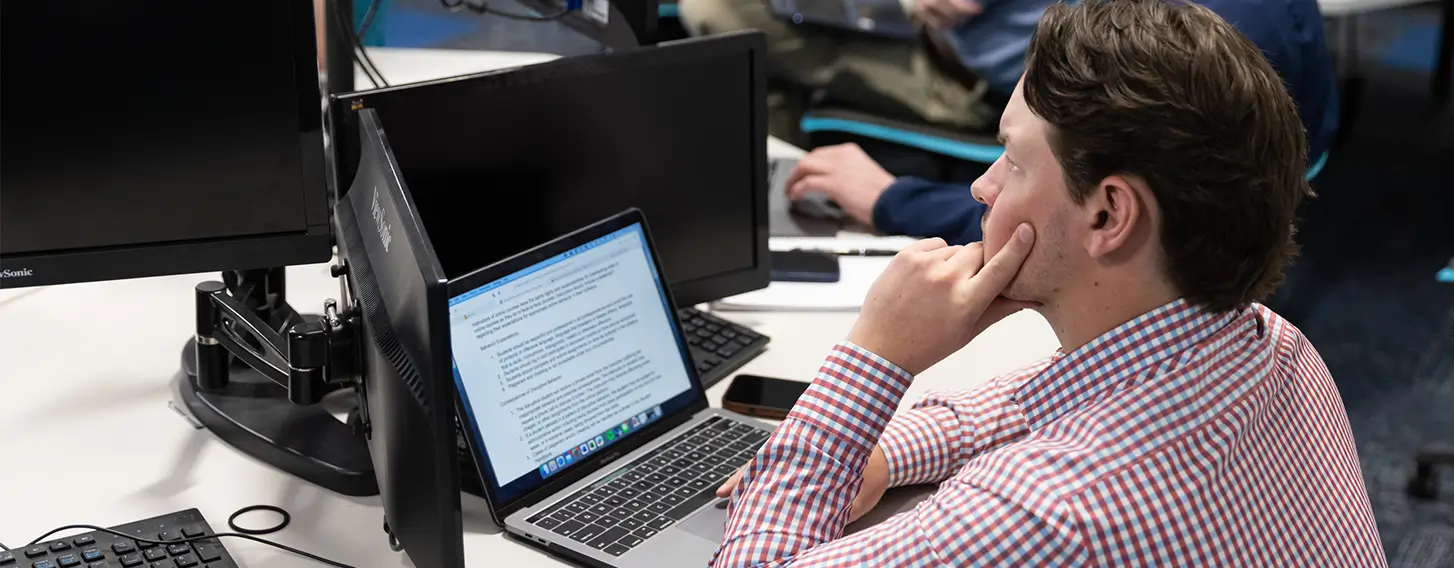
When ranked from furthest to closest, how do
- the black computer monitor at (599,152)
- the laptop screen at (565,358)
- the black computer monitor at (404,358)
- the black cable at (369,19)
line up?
1. the black cable at (369,19)
2. the black computer monitor at (599,152)
3. the laptop screen at (565,358)
4. the black computer monitor at (404,358)

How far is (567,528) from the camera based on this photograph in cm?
120

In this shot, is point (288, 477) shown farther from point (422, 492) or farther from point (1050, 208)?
point (1050, 208)

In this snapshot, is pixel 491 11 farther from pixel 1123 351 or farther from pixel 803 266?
pixel 1123 351

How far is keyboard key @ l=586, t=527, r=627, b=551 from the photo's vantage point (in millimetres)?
1172

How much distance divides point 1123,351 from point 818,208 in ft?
3.95

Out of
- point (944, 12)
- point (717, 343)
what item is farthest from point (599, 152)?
point (944, 12)

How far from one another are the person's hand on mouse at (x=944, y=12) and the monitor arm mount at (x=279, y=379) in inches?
50.9

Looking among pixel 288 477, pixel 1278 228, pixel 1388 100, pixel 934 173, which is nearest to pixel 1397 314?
pixel 934 173

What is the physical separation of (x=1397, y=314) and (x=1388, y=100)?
1846mm

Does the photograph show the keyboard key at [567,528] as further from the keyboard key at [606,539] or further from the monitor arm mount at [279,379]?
the monitor arm mount at [279,379]

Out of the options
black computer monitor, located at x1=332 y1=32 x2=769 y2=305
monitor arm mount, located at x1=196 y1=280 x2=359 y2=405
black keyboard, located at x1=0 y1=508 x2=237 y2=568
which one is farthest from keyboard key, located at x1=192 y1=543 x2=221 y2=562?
black computer monitor, located at x1=332 y1=32 x2=769 y2=305

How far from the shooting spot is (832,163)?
2.15 metres

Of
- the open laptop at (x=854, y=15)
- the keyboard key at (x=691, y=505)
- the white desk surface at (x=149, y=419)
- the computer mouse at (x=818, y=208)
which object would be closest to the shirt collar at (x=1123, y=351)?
the keyboard key at (x=691, y=505)

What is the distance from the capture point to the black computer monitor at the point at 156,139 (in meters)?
1.22
